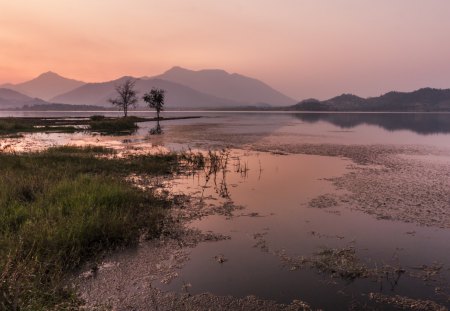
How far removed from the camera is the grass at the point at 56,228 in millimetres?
7215

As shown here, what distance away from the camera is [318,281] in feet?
31.0

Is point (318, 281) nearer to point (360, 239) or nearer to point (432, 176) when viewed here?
point (360, 239)

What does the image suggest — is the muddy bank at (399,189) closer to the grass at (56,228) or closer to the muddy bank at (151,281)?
the muddy bank at (151,281)

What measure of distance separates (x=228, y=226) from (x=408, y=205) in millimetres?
9567

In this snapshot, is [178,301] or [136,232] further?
[136,232]

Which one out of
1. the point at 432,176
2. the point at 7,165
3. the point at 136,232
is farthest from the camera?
the point at 432,176

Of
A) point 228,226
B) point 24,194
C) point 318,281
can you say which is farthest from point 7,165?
point 318,281

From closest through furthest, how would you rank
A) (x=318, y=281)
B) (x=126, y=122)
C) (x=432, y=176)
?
1. (x=318, y=281)
2. (x=432, y=176)
3. (x=126, y=122)

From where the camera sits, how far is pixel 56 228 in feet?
34.4

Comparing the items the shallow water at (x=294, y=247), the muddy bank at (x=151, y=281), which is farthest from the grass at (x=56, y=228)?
the shallow water at (x=294, y=247)

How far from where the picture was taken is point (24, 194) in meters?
14.9

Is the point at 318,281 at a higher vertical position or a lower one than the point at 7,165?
lower

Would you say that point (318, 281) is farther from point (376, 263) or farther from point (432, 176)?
point (432, 176)

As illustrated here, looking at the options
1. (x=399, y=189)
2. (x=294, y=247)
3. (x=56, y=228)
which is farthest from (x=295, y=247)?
(x=399, y=189)
